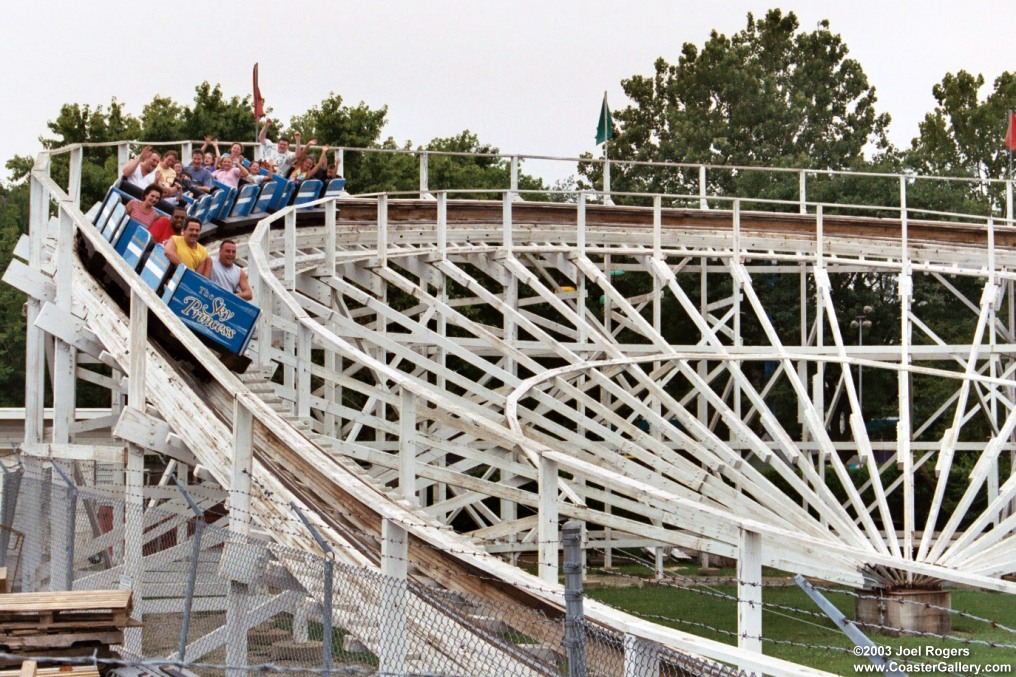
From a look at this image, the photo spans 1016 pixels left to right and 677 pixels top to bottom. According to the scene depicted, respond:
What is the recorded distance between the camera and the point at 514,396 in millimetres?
17531

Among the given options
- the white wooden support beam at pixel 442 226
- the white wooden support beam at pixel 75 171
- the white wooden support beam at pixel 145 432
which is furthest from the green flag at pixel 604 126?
the white wooden support beam at pixel 145 432

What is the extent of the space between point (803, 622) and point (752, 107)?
40.1 m

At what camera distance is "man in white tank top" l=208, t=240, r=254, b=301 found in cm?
1739

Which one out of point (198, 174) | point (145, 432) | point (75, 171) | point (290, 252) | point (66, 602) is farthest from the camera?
point (198, 174)

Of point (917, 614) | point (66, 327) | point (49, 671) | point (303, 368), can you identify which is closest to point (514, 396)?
point (303, 368)

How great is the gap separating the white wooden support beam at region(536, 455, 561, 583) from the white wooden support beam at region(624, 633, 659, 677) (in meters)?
2.79

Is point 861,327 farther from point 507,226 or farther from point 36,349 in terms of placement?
point 36,349

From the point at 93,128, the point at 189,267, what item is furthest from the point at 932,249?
the point at 93,128

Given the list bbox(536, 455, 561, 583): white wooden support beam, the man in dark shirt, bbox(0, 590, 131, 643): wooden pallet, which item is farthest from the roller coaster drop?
the man in dark shirt

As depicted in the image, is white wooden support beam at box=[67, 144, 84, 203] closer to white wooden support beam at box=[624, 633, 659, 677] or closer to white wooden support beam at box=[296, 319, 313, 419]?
white wooden support beam at box=[296, 319, 313, 419]

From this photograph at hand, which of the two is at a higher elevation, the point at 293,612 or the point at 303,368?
the point at 303,368

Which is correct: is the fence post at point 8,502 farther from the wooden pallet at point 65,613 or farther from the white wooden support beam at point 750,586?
the white wooden support beam at point 750,586

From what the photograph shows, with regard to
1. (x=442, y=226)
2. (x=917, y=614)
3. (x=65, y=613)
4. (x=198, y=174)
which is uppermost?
(x=198, y=174)

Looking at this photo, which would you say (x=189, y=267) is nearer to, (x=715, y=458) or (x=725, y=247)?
(x=715, y=458)
